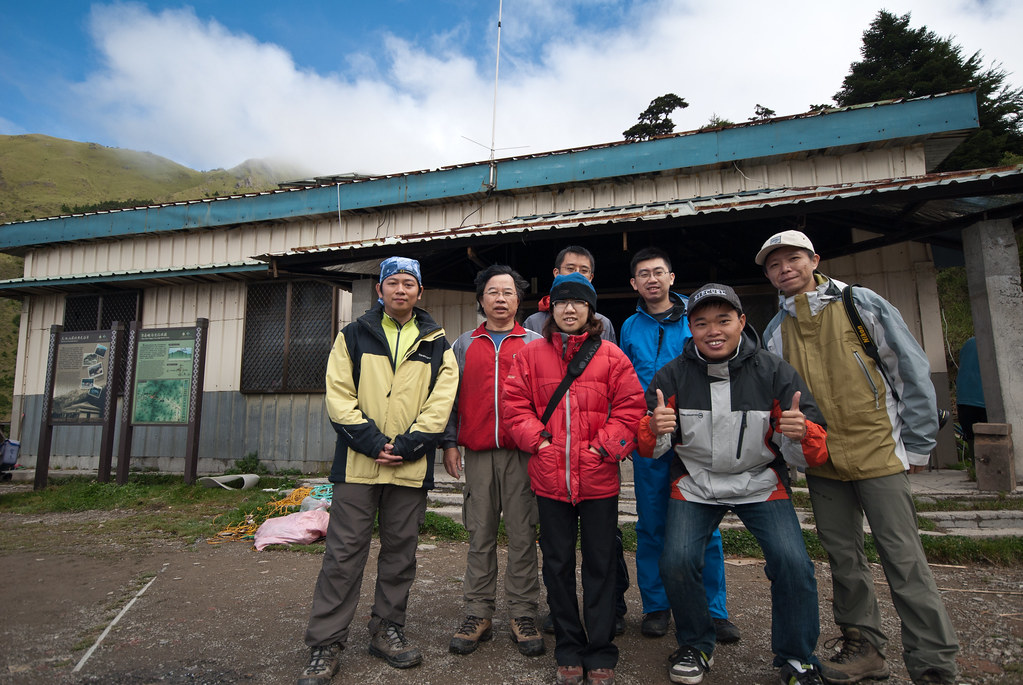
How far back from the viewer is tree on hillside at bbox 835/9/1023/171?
16.5 m

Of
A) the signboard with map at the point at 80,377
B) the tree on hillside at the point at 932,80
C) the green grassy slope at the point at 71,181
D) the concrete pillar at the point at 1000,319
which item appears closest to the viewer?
the concrete pillar at the point at 1000,319

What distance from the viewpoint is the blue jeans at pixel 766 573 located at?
2.27 meters

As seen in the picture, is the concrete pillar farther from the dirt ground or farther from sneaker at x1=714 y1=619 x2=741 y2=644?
sneaker at x1=714 y1=619 x2=741 y2=644

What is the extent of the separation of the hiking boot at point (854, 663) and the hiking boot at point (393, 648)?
5.88ft

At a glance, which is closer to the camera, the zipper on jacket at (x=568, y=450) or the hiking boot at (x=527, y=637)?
the zipper on jacket at (x=568, y=450)

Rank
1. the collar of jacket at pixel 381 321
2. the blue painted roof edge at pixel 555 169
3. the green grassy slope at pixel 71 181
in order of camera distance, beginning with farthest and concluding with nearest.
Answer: the green grassy slope at pixel 71 181 → the blue painted roof edge at pixel 555 169 → the collar of jacket at pixel 381 321

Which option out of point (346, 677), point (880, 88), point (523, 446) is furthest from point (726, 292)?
point (880, 88)

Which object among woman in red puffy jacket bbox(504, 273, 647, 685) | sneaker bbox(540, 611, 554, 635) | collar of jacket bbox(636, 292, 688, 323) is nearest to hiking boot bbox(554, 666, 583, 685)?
woman in red puffy jacket bbox(504, 273, 647, 685)

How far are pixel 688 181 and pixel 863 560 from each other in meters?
6.58

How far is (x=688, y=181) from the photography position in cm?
815

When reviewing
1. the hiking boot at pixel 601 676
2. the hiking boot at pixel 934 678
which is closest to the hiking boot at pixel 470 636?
the hiking boot at pixel 601 676

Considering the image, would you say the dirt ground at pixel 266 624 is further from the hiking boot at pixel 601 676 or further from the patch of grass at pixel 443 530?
the patch of grass at pixel 443 530

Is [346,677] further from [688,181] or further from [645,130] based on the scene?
[645,130]

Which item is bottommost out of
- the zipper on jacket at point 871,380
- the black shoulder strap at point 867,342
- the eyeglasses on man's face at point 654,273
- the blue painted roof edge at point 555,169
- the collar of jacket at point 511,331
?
the zipper on jacket at point 871,380
